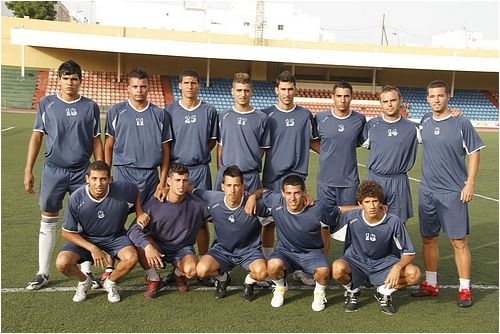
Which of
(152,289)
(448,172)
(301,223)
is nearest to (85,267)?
(152,289)

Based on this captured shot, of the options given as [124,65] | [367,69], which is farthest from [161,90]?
[367,69]

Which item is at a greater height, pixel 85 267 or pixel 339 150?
pixel 339 150

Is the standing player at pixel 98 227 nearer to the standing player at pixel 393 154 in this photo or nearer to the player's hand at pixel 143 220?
the player's hand at pixel 143 220

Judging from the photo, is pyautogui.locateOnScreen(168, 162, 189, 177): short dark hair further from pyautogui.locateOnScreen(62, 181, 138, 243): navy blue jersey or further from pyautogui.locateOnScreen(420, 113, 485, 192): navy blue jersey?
pyautogui.locateOnScreen(420, 113, 485, 192): navy blue jersey

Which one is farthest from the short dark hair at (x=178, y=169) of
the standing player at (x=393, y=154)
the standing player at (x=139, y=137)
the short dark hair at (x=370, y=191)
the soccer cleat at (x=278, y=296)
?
the standing player at (x=393, y=154)

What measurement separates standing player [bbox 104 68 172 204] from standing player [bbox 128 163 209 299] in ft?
0.86

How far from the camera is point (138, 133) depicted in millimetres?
4969

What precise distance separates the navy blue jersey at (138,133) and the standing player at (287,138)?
103cm

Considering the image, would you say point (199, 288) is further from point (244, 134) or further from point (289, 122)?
point (289, 122)

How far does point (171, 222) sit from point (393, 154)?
6.97 ft

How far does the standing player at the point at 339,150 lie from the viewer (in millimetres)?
5160

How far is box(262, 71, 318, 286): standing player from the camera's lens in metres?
5.12

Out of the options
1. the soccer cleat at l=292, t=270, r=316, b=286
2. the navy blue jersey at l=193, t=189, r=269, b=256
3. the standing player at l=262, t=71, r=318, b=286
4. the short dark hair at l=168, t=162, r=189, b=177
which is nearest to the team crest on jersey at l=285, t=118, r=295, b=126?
the standing player at l=262, t=71, r=318, b=286

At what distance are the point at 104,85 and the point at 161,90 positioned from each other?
11.2 ft
